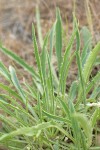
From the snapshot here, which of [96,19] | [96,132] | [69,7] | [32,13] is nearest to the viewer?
[96,132]

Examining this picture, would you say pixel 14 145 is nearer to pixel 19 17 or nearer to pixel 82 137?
pixel 82 137

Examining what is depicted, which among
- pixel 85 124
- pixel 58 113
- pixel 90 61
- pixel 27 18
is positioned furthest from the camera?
pixel 27 18

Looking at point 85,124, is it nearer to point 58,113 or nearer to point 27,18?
point 58,113

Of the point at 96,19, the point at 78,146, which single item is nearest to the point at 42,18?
the point at 96,19

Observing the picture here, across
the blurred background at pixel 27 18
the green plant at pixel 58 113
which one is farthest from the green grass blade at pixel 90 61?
the blurred background at pixel 27 18

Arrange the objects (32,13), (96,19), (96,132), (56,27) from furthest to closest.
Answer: (32,13) → (96,19) → (56,27) → (96,132)

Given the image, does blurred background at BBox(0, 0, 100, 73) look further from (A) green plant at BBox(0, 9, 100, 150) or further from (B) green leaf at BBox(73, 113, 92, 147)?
(B) green leaf at BBox(73, 113, 92, 147)

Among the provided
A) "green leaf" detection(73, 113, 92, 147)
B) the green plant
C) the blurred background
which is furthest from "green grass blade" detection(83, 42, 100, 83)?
the blurred background

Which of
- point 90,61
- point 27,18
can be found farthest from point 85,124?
point 27,18
